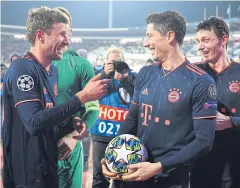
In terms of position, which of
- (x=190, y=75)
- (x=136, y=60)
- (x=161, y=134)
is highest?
(x=190, y=75)

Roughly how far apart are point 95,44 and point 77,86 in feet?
36.6

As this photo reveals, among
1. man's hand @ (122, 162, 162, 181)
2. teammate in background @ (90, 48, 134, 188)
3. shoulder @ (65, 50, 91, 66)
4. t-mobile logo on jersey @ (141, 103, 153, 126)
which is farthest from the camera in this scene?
teammate in background @ (90, 48, 134, 188)

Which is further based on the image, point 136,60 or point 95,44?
point 95,44

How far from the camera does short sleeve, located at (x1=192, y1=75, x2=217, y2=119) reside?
202 centimetres

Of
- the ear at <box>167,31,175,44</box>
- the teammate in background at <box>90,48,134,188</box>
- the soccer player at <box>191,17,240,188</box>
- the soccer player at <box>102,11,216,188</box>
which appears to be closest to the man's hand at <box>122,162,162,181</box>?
the soccer player at <box>102,11,216,188</box>

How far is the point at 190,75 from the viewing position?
2121 millimetres

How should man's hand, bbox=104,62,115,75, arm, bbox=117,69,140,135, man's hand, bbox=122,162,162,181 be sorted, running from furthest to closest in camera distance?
man's hand, bbox=104,62,115,75, arm, bbox=117,69,140,135, man's hand, bbox=122,162,162,181

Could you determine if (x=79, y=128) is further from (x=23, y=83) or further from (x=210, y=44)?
(x=210, y=44)

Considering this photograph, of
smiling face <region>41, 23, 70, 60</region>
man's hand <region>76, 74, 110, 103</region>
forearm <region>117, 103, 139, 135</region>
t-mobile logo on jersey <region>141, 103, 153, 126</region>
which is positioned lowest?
forearm <region>117, 103, 139, 135</region>

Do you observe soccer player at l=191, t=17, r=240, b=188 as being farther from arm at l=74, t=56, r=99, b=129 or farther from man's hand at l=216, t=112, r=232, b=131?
arm at l=74, t=56, r=99, b=129

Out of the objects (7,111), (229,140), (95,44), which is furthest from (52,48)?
(95,44)

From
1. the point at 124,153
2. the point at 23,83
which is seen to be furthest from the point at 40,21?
the point at 124,153

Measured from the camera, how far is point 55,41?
2465mm

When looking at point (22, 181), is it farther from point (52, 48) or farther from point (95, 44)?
point (95, 44)
